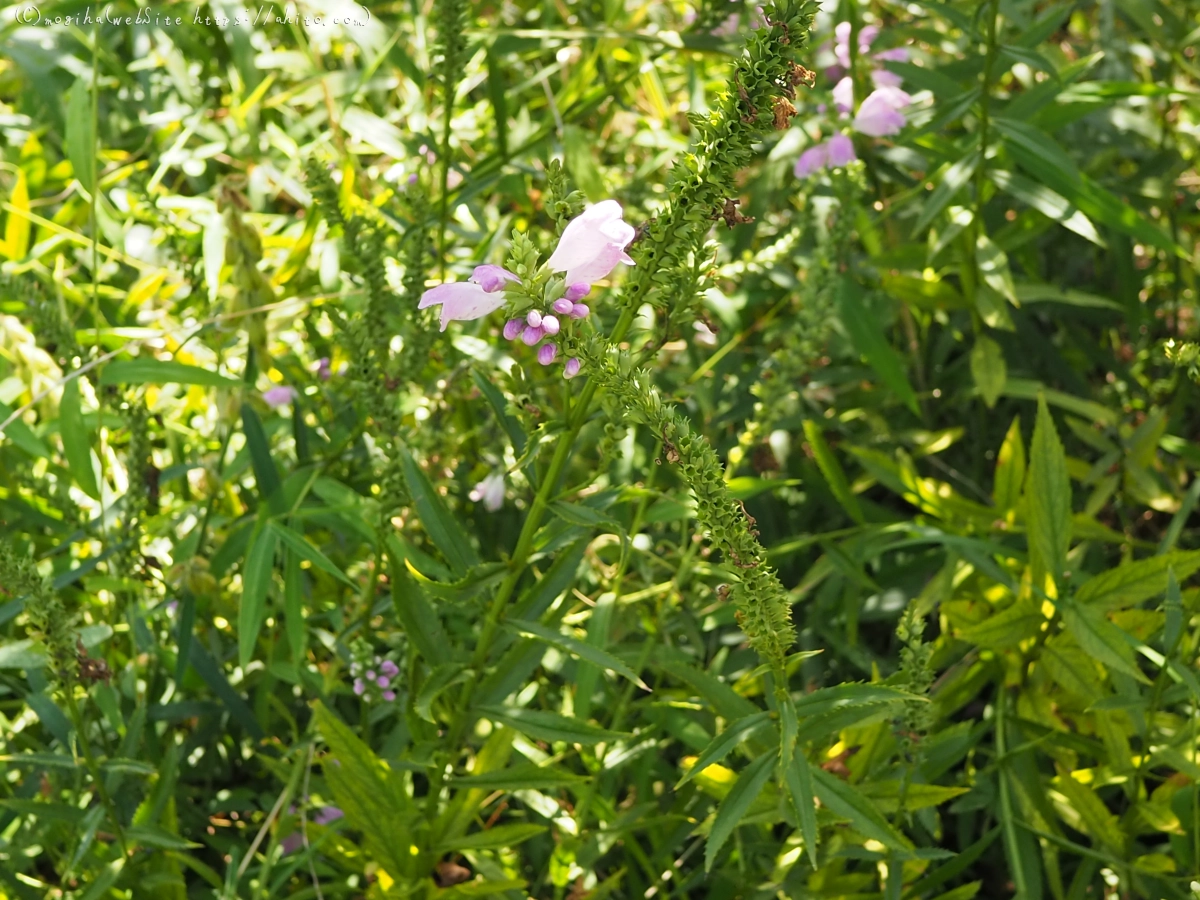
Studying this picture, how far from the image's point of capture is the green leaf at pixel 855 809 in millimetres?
945

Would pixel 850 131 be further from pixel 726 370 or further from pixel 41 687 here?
pixel 41 687

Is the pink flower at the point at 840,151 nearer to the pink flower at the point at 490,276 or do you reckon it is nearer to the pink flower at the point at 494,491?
the pink flower at the point at 494,491

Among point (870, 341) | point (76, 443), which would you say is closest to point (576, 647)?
point (76, 443)

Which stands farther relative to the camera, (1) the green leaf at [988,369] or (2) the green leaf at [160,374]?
(1) the green leaf at [988,369]

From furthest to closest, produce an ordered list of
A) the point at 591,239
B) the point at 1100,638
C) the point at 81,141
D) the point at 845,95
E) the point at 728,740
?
the point at 845,95 < the point at 81,141 < the point at 1100,638 < the point at 728,740 < the point at 591,239

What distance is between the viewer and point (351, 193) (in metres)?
1.59

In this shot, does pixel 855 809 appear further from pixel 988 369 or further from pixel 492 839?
pixel 988 369

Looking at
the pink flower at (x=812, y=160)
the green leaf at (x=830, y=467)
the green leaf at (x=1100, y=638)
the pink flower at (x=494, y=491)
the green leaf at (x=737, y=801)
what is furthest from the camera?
the pink flower at (x=812, y=160)

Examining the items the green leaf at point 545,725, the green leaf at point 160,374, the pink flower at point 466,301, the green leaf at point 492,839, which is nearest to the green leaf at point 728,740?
the green leaf at point 545,725

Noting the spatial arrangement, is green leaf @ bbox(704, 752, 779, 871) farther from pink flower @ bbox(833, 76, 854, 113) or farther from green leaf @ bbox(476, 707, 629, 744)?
pink flower @ bbox(833, 76, 854, 113)

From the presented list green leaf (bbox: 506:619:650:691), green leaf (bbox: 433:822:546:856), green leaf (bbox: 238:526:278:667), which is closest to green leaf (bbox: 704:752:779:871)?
green leaf (bbox: 506:619:650:691)

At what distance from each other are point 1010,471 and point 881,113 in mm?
472

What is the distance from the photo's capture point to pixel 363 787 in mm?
1047

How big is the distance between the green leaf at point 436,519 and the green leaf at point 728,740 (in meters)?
0.26
